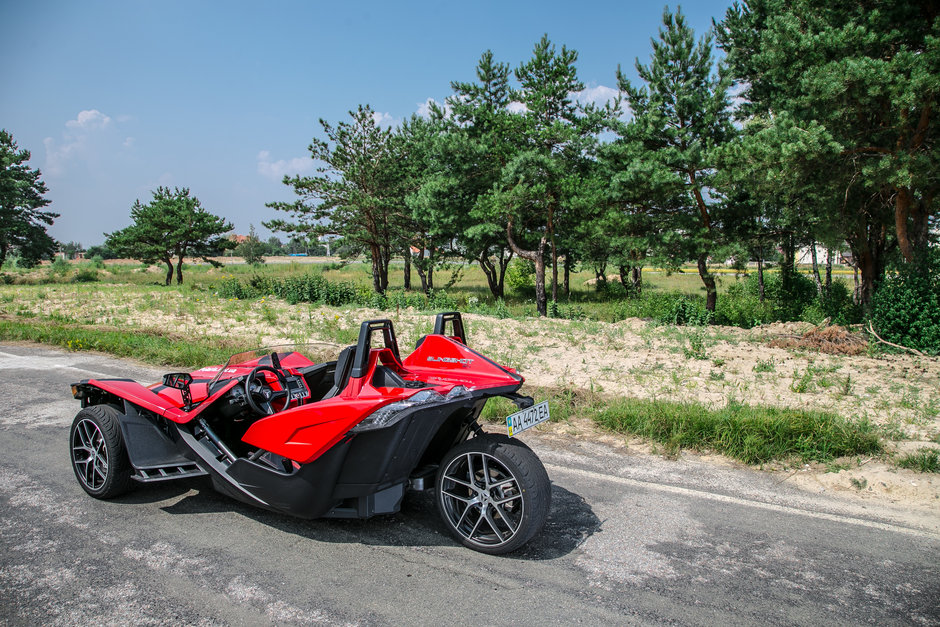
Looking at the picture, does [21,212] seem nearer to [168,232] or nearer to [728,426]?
[168,232]

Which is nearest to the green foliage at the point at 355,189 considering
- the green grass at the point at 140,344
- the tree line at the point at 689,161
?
the tree line at the point at 689,161

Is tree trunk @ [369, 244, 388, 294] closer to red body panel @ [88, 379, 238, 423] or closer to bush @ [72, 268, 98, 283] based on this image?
bush @ [72, 268, 98, 283]

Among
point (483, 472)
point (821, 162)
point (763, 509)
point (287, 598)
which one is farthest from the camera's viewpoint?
point (821, 162)

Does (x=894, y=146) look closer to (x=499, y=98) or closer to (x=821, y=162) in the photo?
(x=821, y=162)

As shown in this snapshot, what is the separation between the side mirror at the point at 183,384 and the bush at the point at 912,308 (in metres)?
12.4

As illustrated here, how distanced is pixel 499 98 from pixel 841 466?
2200 cm

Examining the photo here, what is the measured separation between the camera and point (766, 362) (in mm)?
9281

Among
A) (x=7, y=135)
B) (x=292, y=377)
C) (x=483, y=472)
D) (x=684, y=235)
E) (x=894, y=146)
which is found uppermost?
(x=7, y=135)

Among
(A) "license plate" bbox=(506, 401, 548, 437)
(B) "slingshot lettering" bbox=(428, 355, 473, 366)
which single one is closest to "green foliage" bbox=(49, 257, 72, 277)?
(B) "slingshot lettering" bbox=(428, 355, 473, 366)

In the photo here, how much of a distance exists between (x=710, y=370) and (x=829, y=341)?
4.16 metres

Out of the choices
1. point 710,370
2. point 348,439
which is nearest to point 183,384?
point 348,439

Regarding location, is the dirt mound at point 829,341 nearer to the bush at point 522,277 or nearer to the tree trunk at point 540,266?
the tree trunk at point 540,266

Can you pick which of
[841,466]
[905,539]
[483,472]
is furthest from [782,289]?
[483,472]

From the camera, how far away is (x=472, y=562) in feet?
11.6
